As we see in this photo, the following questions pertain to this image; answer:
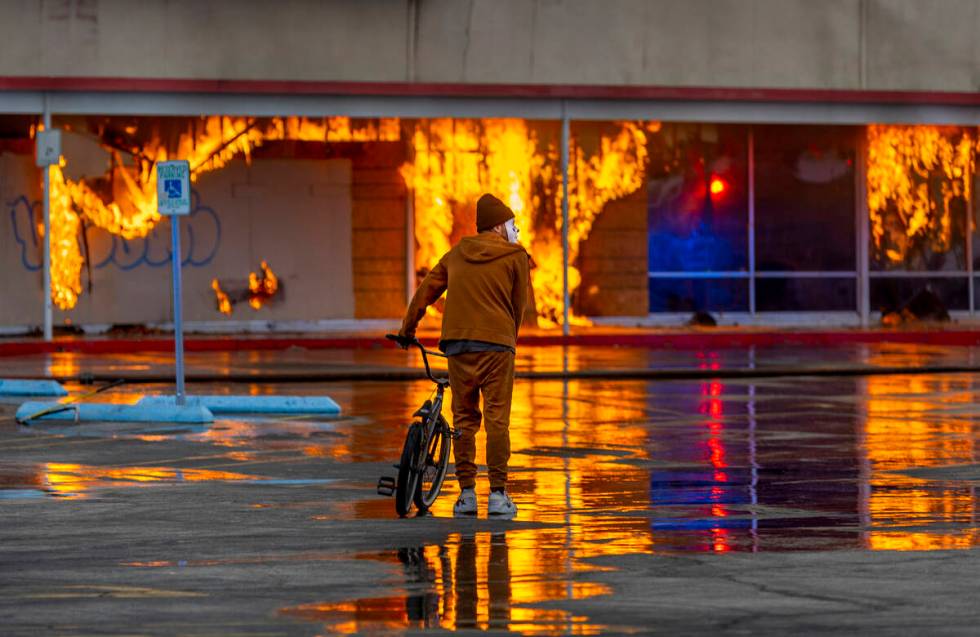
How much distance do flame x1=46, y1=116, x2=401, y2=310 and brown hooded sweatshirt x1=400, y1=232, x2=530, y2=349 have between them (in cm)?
2084

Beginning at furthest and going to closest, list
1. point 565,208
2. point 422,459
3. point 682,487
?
point 565,208 → point 682,487 → point 422,459

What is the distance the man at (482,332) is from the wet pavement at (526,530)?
1.24ft

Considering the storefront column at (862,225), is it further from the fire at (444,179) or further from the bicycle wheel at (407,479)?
the bicycle wheel at (407,479)

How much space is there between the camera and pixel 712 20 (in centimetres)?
3241

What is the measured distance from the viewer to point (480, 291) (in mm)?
11953

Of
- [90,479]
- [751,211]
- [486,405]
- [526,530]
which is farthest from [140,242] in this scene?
[526,530]

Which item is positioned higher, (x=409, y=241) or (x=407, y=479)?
(x=409, y=241)

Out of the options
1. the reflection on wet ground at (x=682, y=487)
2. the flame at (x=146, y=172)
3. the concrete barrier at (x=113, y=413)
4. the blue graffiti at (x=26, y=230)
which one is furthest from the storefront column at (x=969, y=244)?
the concrete barrier at (x=113, y=413)

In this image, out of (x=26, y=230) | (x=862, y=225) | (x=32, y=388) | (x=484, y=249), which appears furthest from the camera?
(x=862, y=225)

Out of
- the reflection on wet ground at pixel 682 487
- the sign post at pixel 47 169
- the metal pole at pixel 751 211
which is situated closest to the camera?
the reflection on wet ground at pixel 682 487

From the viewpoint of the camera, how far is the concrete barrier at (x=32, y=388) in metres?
21.0

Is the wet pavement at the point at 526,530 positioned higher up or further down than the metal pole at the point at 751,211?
further down

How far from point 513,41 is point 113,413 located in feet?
49.0

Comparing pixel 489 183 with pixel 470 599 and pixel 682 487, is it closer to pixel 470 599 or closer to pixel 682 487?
pixel 682 487
